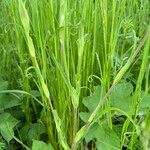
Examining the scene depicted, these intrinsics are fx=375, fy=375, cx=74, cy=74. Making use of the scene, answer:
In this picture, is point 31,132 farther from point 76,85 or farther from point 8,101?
point 76,85

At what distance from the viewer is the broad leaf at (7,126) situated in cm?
98

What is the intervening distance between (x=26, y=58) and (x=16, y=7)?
18 cm

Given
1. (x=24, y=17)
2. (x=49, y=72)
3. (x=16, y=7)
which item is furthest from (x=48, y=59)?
(x=24, y=17)

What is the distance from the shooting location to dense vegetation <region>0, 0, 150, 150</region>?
33.8 inches

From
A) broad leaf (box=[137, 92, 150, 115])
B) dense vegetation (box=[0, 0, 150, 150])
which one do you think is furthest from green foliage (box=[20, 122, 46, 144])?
broad leaf (box=[137, 92, 150, 115])

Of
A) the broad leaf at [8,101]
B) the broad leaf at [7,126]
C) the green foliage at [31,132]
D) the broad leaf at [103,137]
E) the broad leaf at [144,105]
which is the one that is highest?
the broad leaf at [144,105]

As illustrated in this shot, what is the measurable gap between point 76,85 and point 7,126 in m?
0.28

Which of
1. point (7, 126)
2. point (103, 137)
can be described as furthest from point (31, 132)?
point (103, 137)

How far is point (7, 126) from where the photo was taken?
100 centimetres

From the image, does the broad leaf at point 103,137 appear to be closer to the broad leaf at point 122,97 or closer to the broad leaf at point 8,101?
the broad leaf at point 122,97

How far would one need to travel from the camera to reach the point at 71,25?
0.97 m

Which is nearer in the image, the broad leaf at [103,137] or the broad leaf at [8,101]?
the broad leaf at [103,137]

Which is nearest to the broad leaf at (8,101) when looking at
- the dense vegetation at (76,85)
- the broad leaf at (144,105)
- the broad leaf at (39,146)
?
the dense vegetation at (76,85)

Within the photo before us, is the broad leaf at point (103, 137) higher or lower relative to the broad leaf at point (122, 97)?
lower
